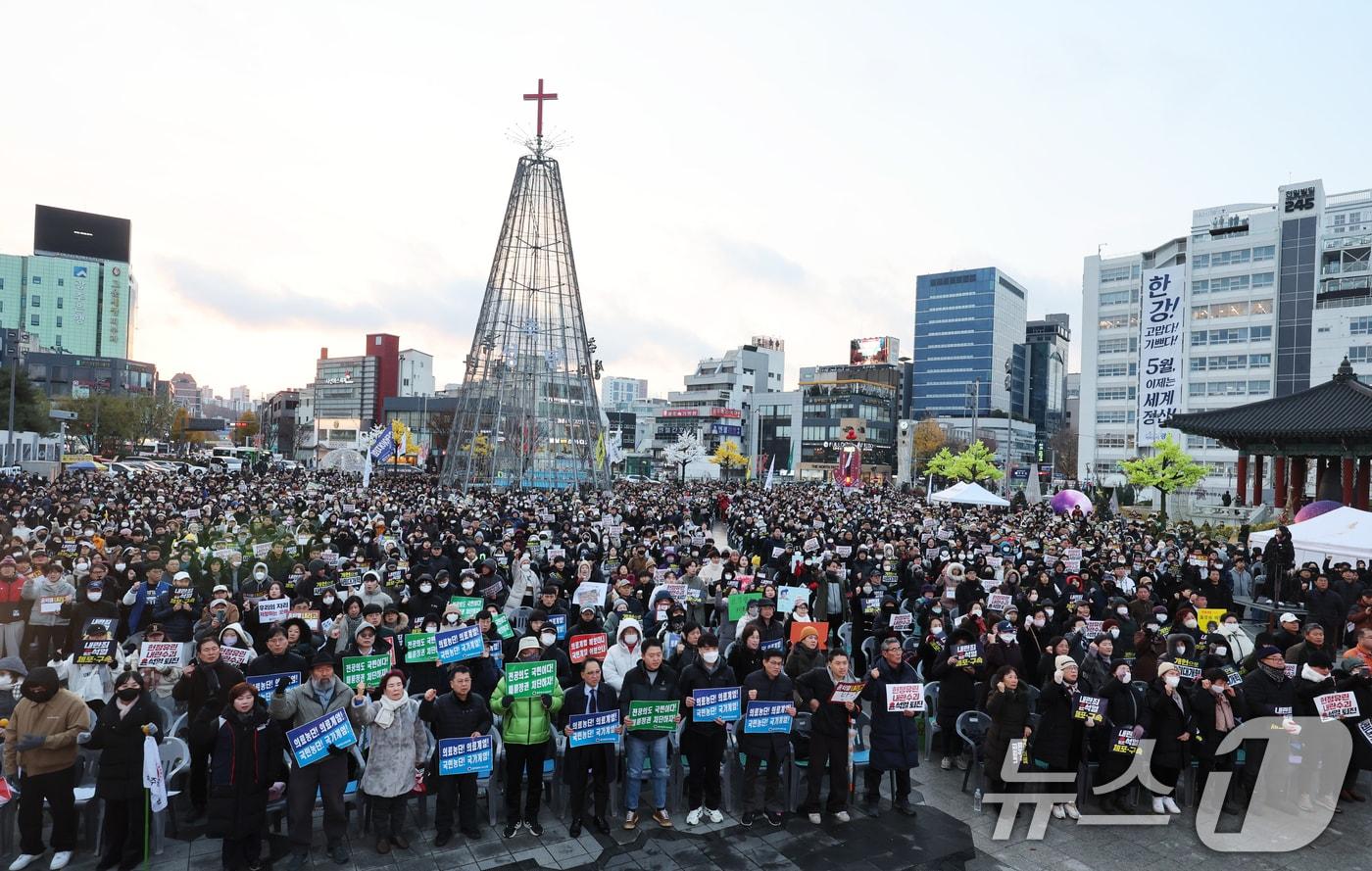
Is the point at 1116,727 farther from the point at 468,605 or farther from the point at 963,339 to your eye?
the point at 963,339

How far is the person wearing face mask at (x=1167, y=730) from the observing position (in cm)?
801

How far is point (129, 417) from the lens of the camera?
2817 inches

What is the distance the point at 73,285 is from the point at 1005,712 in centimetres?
14086

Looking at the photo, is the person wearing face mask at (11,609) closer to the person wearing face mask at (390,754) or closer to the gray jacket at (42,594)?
the gray jacket at (42,594)

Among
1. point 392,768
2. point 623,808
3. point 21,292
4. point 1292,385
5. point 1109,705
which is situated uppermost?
point 21,292

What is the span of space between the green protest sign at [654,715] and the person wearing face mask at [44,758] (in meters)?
4.50

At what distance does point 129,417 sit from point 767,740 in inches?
3193

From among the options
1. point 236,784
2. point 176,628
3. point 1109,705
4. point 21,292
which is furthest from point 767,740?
point 21,292

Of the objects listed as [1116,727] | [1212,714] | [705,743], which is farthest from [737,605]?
[1212,714]

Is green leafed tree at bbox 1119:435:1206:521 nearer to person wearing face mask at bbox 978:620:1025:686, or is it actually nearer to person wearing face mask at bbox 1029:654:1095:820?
person wearing face mask at bbox 978:620:1025:686

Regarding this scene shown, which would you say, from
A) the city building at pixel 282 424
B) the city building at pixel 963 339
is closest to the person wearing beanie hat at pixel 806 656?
the city building at pixel 282 424

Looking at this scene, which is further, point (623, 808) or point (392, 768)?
point (623, 808)

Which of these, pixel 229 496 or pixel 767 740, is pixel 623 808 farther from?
pixel 229 496

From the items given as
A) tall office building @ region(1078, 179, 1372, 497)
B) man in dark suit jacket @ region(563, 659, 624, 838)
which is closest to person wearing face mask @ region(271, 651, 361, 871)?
man in dark suit jacket @ region(563, 659, 624, 838)
